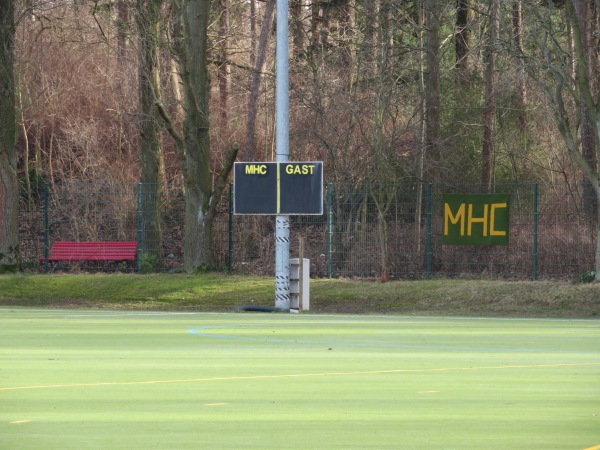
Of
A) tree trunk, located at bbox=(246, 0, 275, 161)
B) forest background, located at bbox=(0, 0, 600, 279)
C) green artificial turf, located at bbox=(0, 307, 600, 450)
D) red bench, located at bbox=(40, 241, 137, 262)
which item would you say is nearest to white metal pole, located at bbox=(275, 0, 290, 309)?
forest background, located at bbox=(0, 0, 600, 279)

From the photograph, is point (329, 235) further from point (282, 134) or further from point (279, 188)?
point (282, 134)

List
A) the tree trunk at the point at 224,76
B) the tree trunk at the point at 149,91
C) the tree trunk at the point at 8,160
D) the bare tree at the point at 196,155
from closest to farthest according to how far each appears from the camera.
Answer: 1. the bare tree at the point at 196,155
2. the tree trunk at the point at 8,160
3. the tree trunk at the point at 149,91
4. the tree trunk at the point at 224,76

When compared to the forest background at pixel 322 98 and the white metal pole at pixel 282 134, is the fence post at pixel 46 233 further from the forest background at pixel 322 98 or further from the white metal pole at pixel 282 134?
the white metal pole at pixel 282 134

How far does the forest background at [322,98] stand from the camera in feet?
104

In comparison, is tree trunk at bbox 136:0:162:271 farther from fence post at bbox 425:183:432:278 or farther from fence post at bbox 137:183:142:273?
fence post at bbox 425:183:432:278

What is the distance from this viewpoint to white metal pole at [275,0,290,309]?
2569 cm

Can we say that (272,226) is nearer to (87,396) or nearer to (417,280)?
(417,280)

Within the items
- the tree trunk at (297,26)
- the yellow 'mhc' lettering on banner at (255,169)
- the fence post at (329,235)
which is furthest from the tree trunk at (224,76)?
the yellow 'mhc' lettering on banner at (255,169)

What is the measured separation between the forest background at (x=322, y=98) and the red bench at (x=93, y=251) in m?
0.94

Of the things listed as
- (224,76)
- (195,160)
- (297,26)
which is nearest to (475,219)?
(195,160)

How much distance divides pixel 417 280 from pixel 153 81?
33.5 feet

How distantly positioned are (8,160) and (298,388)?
75.9 feet

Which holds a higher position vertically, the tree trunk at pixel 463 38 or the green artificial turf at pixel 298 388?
the tree trunk at pixel 463 38

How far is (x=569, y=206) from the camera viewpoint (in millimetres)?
31359
